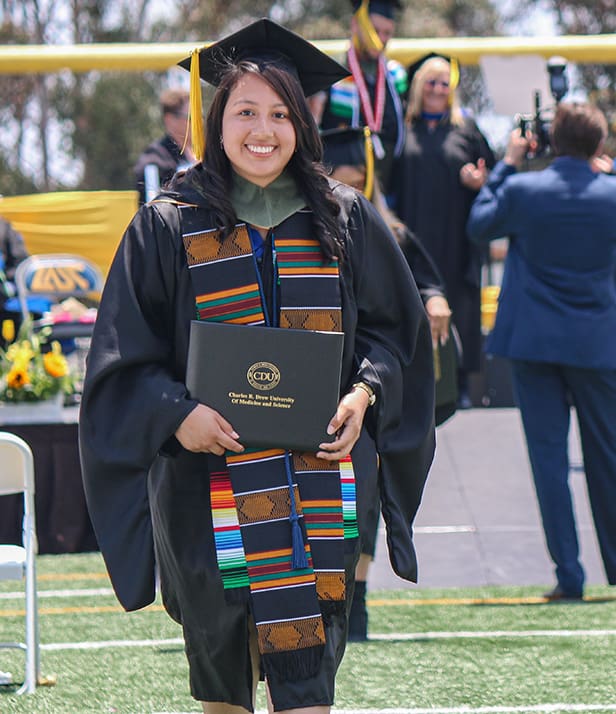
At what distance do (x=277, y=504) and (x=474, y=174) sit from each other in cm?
520

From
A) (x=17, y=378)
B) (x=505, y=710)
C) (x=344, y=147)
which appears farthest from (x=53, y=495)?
(x=505, y=710)

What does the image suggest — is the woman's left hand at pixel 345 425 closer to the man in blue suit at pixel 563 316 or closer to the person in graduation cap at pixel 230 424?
the person in graduation cap at pixel 230 424

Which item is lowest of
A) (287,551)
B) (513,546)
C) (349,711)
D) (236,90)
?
(513,546)

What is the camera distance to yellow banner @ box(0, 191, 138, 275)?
10.1 metres

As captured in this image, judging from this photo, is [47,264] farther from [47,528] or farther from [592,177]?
[592,177]

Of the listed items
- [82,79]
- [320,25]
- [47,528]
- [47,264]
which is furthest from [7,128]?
[47,528]

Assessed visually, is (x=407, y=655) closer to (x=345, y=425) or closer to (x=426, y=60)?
(x=345, y=425)

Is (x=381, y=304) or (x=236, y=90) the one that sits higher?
(x=236, y=90)

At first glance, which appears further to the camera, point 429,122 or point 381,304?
point 429,122

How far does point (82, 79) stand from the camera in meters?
22.1

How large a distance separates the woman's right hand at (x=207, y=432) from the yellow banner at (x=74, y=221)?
7.36m

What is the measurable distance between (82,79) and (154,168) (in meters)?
15.5

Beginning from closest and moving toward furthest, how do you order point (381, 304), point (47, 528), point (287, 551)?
point (287, 551)
point (381, 304)
point (47, 528)

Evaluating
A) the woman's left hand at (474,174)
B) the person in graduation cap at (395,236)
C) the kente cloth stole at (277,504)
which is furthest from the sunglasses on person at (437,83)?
the kente cloth stole at (277,504)
